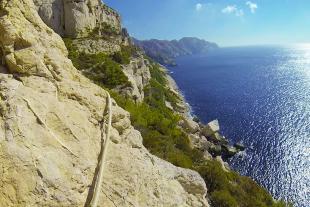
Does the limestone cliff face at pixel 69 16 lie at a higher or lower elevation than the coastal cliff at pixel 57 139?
higher

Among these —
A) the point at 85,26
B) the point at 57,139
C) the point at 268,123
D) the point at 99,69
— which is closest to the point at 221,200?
the point at 57,139

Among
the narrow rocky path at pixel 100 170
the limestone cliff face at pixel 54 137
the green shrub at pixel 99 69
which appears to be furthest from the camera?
the green shrub at pixel 99 69

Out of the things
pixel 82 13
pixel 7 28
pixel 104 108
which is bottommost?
pixel 104 108

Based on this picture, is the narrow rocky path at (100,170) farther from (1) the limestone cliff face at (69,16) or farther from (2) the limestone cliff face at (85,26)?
(1) the limestone cliff face at (69,16)

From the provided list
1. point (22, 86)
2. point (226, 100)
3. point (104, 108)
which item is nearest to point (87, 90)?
point (104, 108)

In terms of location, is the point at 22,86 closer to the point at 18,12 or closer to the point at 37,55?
the point at 37,55

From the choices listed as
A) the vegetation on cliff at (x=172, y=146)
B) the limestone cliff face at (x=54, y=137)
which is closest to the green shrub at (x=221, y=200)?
the vegetation on cliff at (x=172, y=146)

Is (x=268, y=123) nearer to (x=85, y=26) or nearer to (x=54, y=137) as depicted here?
(x=85, y=26)

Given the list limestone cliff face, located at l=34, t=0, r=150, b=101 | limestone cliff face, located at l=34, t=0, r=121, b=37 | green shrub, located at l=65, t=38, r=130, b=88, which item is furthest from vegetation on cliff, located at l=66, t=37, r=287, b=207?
limestone cliff face, located at l=34, t=0, r=121, b=37

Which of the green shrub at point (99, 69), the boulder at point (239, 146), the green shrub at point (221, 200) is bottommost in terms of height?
the boulder at point (239, 146)
